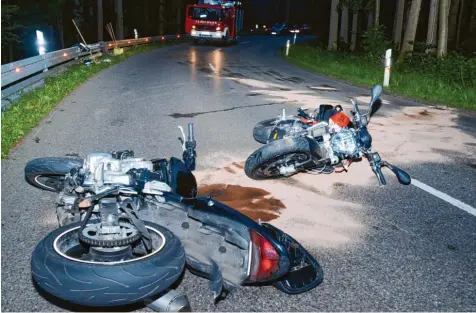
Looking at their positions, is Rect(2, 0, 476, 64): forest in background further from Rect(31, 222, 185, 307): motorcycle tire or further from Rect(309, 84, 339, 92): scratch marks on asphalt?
Rect(31, 222, 185, 307): motorcycle tire

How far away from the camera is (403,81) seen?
628 inches

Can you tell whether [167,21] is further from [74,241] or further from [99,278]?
[99,278]

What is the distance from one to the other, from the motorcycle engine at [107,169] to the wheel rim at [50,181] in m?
1.21

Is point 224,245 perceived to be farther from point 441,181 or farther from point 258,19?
point 258,19

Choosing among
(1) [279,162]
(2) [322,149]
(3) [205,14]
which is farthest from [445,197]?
(3) [205,14]

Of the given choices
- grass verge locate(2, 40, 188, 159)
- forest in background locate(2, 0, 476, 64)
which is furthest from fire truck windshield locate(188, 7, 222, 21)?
grass verge locate(2, 40, 188, 159)

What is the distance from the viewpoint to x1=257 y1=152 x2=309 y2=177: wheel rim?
5.70 meters

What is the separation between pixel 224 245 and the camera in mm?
3449

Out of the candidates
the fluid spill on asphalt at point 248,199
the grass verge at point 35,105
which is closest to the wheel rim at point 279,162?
the fluid spill on asphalt at point 248,199

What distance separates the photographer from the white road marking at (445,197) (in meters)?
5.50

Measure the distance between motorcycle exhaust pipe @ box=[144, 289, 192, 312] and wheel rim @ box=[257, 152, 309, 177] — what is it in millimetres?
2575

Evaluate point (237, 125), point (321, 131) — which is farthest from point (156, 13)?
point (321, 131)

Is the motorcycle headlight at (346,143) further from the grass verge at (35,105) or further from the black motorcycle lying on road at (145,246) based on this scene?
the grass verge at (35,105)

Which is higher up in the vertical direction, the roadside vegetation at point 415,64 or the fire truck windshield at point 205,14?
the fire truck windshield at point 205,14
